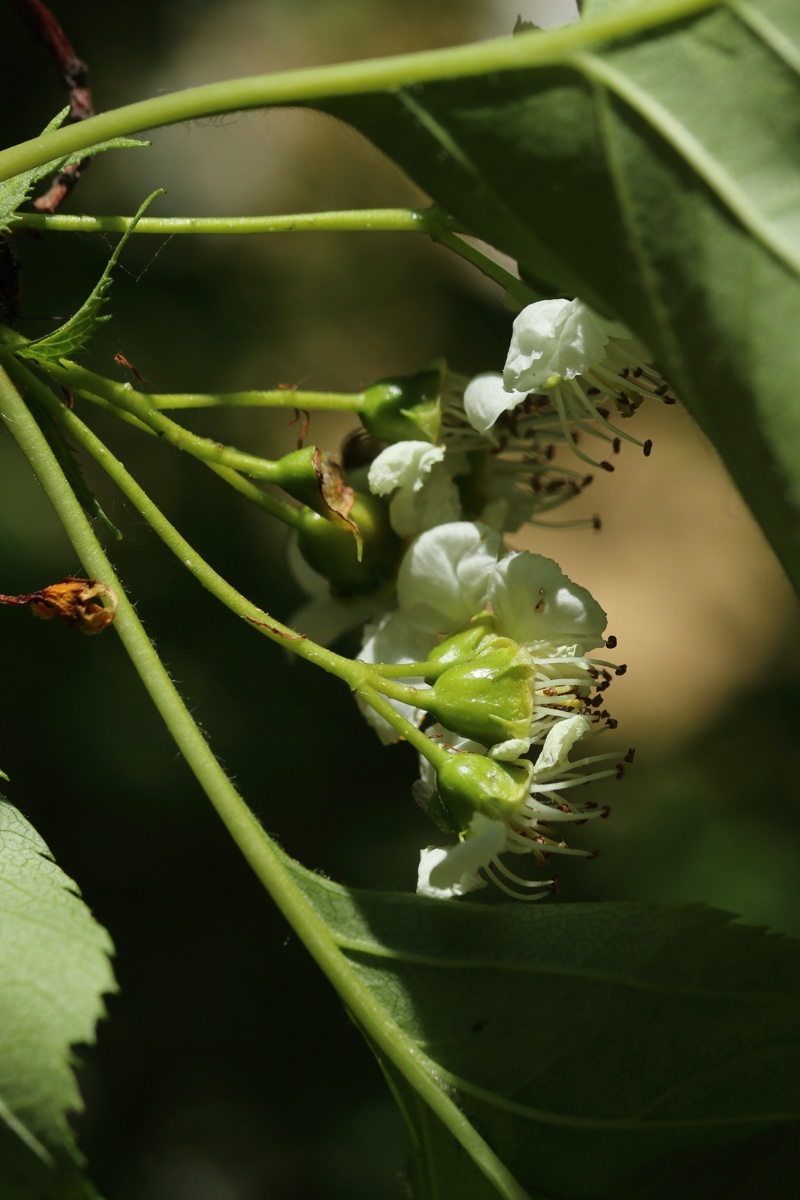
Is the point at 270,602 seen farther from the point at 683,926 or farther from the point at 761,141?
the point at 761,141

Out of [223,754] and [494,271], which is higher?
[494,271]

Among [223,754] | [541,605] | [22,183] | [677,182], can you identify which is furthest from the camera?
[223,754]

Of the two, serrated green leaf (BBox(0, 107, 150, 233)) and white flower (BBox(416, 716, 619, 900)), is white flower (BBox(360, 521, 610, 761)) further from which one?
serrated green leaf (BBox(0, 107, 150, 233))

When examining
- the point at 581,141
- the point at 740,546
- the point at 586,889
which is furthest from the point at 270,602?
the point at 740,546

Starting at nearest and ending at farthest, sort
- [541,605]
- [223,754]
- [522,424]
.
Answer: [541,605], [522,424], [223,754]

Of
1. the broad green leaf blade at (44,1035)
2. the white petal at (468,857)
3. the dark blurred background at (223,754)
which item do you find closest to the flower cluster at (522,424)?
the white petal at (468,857)

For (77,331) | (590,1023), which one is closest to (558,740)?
(590,1023)

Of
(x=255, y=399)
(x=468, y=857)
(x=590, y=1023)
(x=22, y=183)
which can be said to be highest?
(x=22, y=183)

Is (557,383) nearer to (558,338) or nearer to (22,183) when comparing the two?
(558,338)

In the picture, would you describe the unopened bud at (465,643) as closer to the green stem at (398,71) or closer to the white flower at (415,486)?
the white flower at (415,486)
